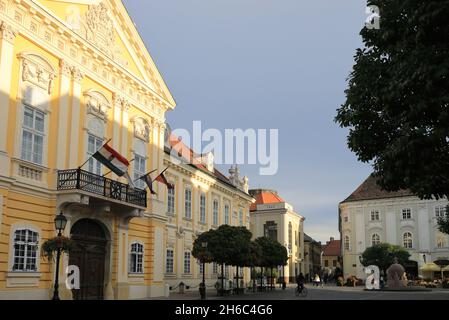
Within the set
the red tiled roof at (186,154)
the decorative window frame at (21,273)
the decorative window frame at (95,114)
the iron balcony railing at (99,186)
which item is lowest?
the decorative window frame at (21,273)

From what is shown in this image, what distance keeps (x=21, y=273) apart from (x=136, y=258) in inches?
334

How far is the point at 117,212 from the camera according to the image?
25484 millimetres

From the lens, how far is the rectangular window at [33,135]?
20422 mm

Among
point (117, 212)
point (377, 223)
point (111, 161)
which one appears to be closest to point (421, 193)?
point (111, 161)

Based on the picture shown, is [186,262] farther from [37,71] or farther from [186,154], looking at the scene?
[37,71]

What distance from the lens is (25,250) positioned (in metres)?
20.0

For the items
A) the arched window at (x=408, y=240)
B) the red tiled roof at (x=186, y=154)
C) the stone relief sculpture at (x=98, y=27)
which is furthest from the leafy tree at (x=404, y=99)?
the arched window at (x=408, y=240)

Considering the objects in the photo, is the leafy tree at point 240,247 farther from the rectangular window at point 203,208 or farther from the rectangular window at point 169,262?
the rectangular window at point 203,208

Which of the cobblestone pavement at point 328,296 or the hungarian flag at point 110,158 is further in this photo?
the cobblestone pavement at point 328,296

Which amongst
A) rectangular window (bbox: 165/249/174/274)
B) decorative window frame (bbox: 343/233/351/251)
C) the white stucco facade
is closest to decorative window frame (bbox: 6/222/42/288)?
rectangular window (bbox: 165/249/174/274)

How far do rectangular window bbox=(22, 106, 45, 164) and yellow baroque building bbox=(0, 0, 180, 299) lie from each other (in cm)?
4

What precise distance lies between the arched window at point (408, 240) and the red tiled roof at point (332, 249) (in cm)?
5247

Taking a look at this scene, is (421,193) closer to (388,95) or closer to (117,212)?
(388,95)

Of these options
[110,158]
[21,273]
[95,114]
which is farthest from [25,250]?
[95,114]
